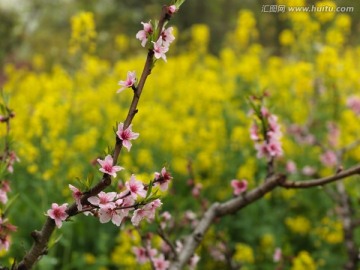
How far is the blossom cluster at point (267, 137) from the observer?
2.05 meters

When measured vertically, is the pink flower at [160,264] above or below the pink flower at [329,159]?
below

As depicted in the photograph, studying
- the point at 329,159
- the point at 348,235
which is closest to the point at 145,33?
the point at 348,235

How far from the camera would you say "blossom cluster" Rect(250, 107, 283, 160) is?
2.05 m

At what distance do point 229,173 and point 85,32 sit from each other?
1748 mm

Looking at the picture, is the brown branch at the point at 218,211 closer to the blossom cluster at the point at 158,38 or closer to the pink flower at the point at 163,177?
the pink flower at the point at 163,177

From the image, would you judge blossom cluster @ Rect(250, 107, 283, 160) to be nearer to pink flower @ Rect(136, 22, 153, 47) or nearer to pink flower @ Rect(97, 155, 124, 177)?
pink flower @ Rect(136, 22, 153, 47)

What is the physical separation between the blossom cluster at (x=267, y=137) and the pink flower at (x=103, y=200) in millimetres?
875

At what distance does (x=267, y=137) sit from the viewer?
82.1 inches

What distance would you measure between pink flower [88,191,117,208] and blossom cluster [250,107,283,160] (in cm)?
88

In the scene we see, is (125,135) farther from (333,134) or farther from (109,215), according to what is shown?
(333,134)

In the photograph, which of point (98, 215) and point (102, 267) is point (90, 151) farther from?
point (98, 215)

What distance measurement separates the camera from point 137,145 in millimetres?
5535

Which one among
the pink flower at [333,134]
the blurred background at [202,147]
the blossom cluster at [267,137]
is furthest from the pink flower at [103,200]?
the pink flower at [333,134]

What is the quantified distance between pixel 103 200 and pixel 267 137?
954mm
